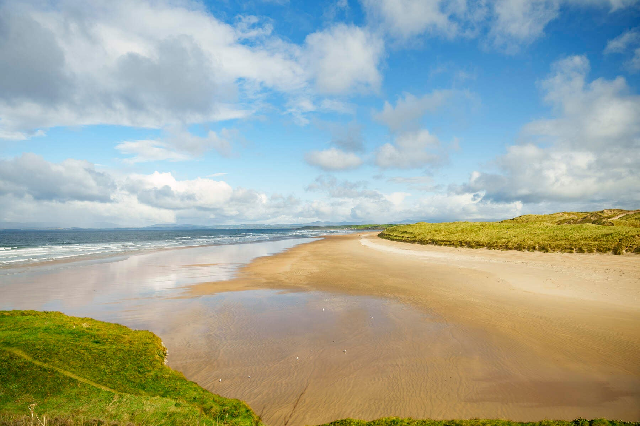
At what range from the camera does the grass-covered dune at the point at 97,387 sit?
4781 mm

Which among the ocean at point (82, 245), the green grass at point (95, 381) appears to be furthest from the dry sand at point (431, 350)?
the ocean at point (82, 245)

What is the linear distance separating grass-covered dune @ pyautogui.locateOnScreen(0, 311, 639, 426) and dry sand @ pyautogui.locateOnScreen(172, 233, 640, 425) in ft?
5.10

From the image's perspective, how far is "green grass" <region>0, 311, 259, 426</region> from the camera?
16.3 feet

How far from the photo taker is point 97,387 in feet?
19.7

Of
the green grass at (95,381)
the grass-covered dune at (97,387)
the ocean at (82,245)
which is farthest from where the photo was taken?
the ocean at (82,245)

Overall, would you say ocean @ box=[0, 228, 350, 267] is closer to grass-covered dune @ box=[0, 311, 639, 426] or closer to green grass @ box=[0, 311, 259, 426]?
green grass @ box=[0, 311, 259, 426]

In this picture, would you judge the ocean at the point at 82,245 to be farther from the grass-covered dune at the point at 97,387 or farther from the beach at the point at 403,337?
the grass-covered dune at the point at 97,387

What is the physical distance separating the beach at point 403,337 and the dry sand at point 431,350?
0.05 meters

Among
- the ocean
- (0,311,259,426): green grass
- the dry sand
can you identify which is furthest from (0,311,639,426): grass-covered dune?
the ocean

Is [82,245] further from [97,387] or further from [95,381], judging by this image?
[97,387]

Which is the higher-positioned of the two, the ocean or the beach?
the ocean

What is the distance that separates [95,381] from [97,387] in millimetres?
532

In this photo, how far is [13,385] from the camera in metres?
5.65

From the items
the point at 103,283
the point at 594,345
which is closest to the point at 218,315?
the point at 103,283
